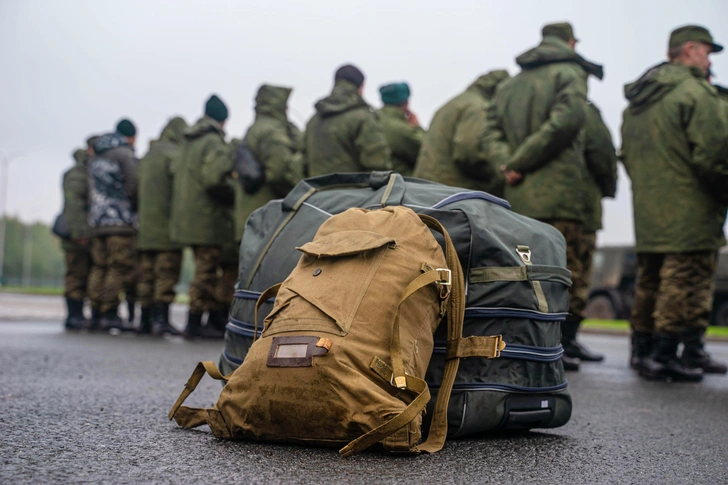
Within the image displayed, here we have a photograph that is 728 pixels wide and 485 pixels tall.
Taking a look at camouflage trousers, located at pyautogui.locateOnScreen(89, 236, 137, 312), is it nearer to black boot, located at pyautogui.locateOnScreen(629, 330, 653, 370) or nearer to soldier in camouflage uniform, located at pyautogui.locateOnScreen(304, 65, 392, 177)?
soldier in camouflage uniform, located at pyautogui.locateOnScreen(304, 65, 392, 177)

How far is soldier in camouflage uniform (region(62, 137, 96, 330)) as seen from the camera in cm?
1042

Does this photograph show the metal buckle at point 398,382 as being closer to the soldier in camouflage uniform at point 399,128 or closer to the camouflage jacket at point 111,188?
the soldier in camouflage uniform at point 399,128

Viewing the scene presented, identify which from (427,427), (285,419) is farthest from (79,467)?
(427,427)

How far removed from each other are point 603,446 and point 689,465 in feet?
1.21

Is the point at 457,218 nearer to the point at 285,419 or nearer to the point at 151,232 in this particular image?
the point at 285,419

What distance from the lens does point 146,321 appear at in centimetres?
994

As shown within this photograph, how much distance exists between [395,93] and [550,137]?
285cm

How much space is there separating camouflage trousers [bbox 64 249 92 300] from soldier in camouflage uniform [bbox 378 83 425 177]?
4602 millimetres

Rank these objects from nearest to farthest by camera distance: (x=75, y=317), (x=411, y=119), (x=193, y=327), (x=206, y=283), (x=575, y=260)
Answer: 1. (x=575, y=260)
2. (x=411, y=119)
3. (x=206, y=283)
4. (x=193, y=327)
5. (x=75, y=317)

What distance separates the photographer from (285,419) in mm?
2590

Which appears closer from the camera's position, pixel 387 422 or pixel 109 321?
pixel 387 422

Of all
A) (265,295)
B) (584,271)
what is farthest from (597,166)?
(265,295)

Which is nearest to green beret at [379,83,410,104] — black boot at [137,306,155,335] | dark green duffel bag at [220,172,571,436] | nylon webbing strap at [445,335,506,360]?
black boot at [137,306,155,335]

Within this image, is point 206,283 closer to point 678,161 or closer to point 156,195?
point 156,195
